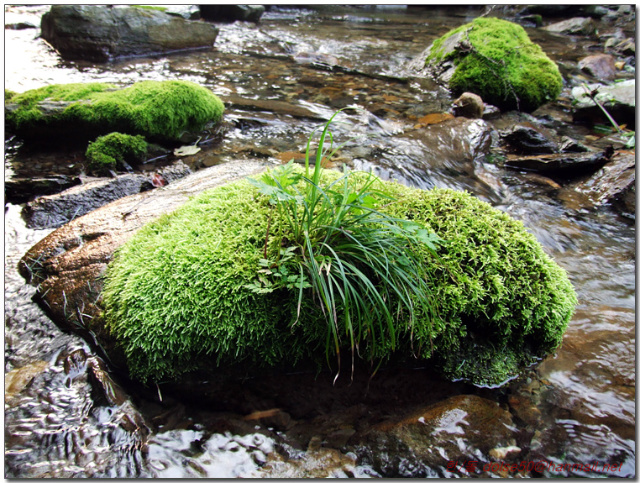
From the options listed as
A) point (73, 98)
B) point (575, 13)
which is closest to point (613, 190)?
point (73, 98)

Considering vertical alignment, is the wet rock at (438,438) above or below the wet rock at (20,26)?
below

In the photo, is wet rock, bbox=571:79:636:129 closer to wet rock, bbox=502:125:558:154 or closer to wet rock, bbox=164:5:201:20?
wet rock, bbox=502:125:558:154

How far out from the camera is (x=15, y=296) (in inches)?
127

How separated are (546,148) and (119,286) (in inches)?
270

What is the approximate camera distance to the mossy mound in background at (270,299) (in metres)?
2.47

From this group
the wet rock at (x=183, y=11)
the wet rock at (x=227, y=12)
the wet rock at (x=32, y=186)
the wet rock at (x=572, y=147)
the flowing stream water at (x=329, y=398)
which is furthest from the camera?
the wet rock at (x=227, y=12)

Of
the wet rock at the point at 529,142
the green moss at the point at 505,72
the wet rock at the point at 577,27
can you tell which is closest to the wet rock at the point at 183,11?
the green moss at the point at 505,72

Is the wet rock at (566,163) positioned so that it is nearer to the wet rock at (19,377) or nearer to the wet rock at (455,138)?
the wet rock at (455,138)

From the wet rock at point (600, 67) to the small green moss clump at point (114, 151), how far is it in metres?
11.8

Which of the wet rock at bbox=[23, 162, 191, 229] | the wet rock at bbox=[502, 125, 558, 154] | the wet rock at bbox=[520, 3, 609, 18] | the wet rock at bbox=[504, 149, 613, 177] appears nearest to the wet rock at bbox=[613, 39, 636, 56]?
the wet rock at bbox=[520, 3, 609, 18]

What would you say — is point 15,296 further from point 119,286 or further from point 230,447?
point 230,447

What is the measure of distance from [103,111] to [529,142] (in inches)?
271

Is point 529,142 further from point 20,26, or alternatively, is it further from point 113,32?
point 20,26

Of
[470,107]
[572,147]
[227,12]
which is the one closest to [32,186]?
[470,107]
